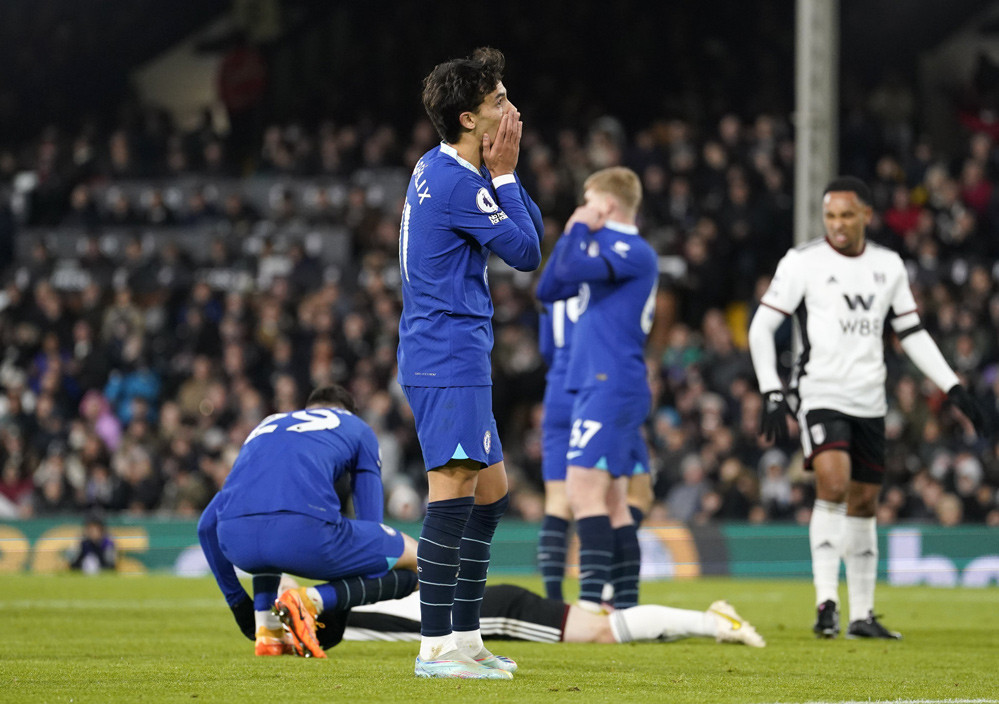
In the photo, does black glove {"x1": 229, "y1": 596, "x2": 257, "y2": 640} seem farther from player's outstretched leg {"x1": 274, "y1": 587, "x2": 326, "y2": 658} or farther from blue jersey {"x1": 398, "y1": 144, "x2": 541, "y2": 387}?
blue jersey {"x1": 398, "y1": 144, "x2": 541, "y2": 387}

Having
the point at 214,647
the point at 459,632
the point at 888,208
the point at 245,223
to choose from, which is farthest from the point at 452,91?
the point at 245,223

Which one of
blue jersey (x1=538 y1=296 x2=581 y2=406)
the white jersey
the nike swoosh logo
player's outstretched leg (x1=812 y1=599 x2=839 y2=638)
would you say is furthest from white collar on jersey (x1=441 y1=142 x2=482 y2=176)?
player's outstretched leg (x1=812 y1=599 x2=839 y2=638)

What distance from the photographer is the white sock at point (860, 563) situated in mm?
8125

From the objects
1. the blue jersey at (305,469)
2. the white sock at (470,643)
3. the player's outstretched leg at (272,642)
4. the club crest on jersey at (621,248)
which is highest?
the club crest on jersey at (621,248)

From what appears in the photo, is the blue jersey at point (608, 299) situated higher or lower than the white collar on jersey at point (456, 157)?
lower

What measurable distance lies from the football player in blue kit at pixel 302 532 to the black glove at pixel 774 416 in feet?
7.07

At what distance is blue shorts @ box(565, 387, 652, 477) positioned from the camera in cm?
799

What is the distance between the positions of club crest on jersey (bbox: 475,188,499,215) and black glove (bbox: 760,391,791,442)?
2934 millimetres

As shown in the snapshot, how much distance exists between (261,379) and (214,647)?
1158 cm

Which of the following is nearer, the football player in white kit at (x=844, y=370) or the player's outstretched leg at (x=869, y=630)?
the player's outstretched leg at (x=869, y=630)

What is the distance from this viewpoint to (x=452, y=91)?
552 cm

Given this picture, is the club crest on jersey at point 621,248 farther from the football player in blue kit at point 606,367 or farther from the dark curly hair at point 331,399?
the dark curly hair at point 331,399

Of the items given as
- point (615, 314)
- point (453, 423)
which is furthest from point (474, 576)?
point (615, 314)

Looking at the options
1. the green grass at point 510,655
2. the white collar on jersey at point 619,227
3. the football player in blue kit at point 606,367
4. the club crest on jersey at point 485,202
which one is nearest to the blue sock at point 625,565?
the football player in blue kit at point 606,367
